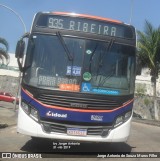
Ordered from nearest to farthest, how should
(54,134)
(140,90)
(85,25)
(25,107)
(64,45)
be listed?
1. (54,134)
2. (25,107)
3. (64,45)
4. (85,25)
5. (140,90)

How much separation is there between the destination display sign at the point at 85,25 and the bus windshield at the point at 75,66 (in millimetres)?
314

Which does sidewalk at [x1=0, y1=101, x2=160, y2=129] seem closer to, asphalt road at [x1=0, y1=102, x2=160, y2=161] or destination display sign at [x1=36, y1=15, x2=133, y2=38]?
asphalt road at [x1=0, y1=102, x2=160, y2=161]

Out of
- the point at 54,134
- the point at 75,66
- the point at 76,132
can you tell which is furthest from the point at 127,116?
the point at 54,134

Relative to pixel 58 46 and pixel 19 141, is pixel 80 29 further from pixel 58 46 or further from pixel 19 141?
pixel 19 141

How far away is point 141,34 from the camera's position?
37.3 m

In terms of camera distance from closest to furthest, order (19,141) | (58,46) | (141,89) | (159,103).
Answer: (58,46), (19,141), (159,103), (141,89)

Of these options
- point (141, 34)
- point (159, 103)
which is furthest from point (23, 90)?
point (159, 103)

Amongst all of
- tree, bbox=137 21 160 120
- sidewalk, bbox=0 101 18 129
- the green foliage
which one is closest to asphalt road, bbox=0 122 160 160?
sidewalk, bbox=0 101 18 129

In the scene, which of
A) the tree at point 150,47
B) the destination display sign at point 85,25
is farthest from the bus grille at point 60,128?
the tree at point 150,47

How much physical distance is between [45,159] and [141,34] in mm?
28235

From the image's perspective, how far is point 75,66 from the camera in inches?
427

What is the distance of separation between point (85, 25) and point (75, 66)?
122 centimetres

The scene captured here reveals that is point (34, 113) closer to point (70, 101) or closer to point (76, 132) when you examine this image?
point (70, 101)
